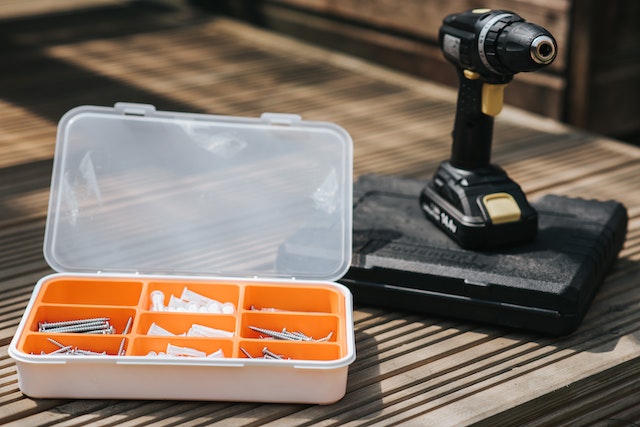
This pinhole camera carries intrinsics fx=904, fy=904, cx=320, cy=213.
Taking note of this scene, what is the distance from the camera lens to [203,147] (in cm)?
191

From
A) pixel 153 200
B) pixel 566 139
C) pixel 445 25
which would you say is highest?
pixel 445 25

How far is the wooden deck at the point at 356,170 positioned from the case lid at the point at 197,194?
215mm

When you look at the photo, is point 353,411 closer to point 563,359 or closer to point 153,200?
point 563,359

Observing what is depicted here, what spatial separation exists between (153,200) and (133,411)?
54cm

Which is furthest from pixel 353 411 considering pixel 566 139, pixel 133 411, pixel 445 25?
pixel 566 139

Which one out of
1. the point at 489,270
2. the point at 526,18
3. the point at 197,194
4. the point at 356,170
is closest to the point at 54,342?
the point at 197,194

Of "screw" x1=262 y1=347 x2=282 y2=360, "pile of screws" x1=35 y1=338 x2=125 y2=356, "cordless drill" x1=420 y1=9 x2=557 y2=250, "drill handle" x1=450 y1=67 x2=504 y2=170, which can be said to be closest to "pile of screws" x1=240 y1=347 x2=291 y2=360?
"screw" x1=262 y1=347 x2=282 y2=360

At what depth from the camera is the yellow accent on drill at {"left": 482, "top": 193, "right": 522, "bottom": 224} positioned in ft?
6.07

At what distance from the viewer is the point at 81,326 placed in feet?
5.45

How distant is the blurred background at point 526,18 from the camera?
3.03m

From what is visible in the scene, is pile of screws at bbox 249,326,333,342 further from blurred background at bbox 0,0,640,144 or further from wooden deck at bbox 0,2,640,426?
blurred background at bbox 0,0,640,144

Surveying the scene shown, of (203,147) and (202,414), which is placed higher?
(203,147)

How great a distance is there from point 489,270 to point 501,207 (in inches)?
5.7

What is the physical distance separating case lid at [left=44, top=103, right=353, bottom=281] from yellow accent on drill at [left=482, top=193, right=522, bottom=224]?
29 cm
